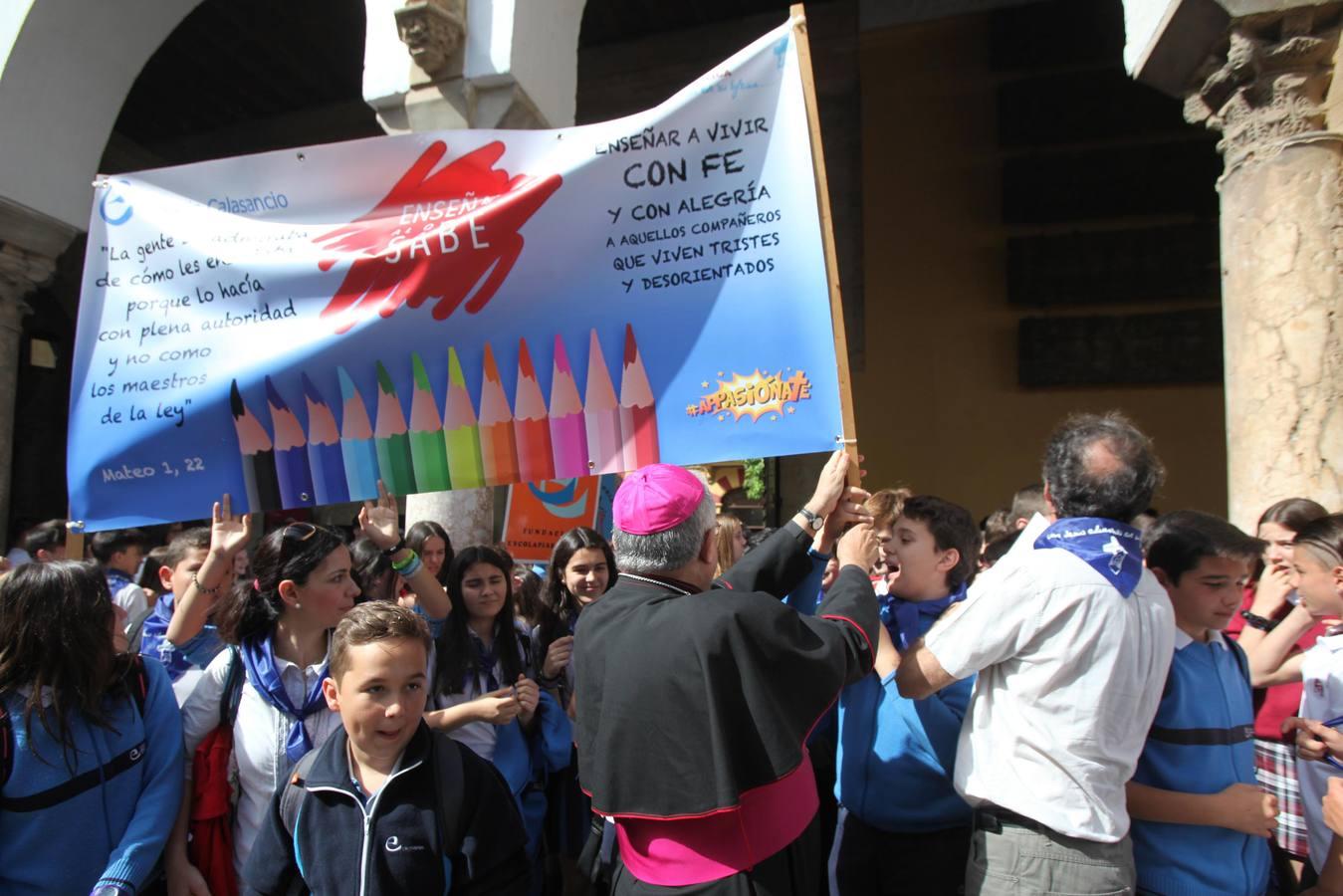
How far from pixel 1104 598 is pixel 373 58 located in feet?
14.2

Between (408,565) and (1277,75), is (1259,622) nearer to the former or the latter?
(1277,75)

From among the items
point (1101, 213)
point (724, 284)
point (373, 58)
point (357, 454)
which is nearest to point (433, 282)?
point (357, 454)

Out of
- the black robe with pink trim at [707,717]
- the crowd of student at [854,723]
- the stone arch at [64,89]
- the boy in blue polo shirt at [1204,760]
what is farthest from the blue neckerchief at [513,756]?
the stone arch at [64,89]

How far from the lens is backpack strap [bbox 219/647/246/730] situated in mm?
2285

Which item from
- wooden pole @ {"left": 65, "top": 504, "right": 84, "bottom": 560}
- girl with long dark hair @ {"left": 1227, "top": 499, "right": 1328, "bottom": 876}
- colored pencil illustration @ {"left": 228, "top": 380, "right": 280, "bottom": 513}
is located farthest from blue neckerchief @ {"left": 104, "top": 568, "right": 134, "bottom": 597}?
girl with long dark hair @ {"left": 1227, "top": 499, "right": 1328, "bottom": 876}

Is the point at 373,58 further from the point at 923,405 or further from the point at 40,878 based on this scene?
the point at 923,405

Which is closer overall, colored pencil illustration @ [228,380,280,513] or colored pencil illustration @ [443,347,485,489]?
colored pencil illustration @ [443,347,485,489]

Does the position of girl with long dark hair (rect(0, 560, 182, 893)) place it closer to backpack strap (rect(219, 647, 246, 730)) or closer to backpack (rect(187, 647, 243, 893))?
backpack (rect(187, 647, 243, 893))

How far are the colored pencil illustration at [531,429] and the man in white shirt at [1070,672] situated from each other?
1.32 metres

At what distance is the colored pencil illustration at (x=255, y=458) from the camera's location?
2867mm

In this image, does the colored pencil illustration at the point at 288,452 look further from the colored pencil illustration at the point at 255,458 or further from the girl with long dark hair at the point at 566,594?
the girl with long dark hair at the point at 566,594

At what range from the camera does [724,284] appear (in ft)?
8.15

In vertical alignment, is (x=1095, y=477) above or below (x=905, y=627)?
above

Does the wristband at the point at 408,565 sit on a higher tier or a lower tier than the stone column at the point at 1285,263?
lower
